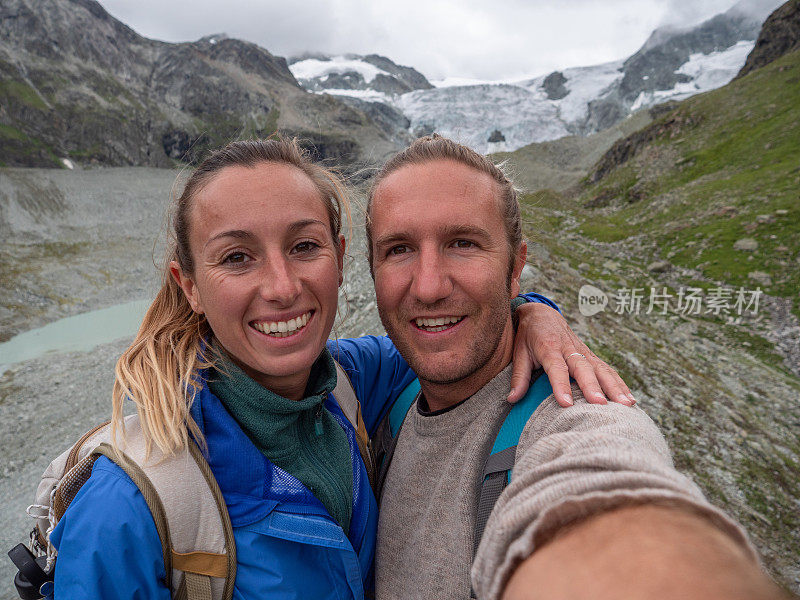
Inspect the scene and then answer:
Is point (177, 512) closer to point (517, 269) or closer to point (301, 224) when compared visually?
point (301, 224)

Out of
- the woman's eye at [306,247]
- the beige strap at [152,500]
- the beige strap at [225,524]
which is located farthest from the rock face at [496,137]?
the beige strap at [152,500]

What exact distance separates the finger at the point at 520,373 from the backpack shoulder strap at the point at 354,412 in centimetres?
130

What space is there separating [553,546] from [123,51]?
19233 cm

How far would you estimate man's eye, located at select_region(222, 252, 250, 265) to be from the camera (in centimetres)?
247

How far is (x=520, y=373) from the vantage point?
258 cm

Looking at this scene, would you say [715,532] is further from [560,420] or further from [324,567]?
→ [324,567]

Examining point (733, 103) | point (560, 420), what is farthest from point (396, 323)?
point (733, 103)

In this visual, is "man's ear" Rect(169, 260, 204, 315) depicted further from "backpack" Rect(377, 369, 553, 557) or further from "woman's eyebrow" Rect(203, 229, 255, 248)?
"backpack" Rect(377, 369, 553, 557)

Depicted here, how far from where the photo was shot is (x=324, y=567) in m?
2.26

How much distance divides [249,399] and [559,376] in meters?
1.80

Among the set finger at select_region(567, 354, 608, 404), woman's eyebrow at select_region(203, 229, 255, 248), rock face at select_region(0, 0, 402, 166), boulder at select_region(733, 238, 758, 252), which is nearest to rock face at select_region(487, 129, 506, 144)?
rock face at select_region(0, 0, 402, 166)

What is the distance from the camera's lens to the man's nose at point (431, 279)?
8.39 feet

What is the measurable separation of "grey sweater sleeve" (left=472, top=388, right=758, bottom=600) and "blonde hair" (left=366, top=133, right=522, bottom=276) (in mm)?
1597

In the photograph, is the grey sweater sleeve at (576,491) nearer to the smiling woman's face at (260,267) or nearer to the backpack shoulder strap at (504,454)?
the backpack shoulder strap at (504,454)
